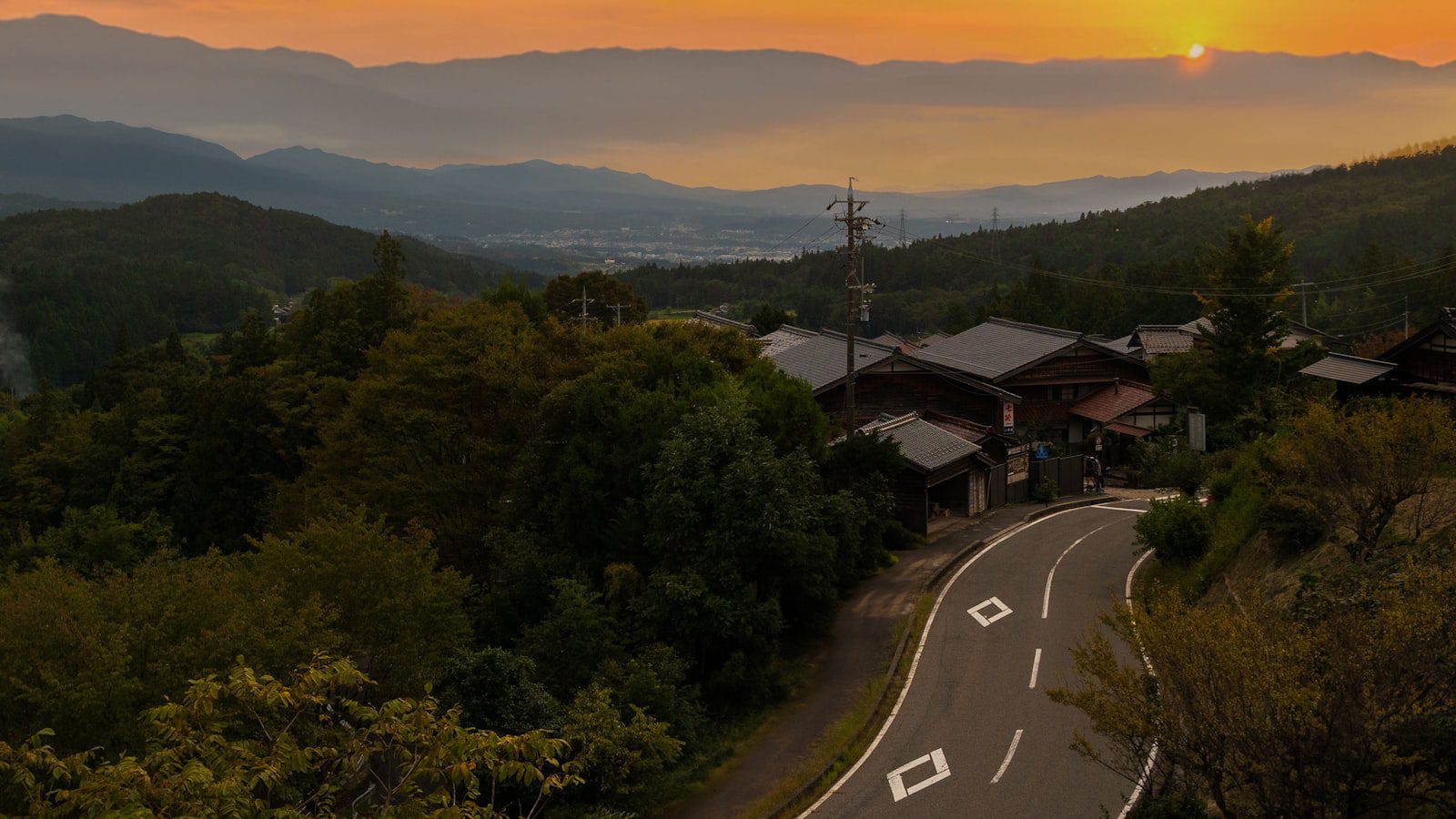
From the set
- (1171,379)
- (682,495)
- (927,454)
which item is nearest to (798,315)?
(1171,379)

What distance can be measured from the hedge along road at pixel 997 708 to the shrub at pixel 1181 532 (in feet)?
4.07

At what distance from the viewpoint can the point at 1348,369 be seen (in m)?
27.8

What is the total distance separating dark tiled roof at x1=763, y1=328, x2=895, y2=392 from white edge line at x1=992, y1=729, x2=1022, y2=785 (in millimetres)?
20358

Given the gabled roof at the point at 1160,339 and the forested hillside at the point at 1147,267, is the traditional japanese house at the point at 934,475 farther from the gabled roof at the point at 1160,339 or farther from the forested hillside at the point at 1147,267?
the forested hillside at the point at 1147,267

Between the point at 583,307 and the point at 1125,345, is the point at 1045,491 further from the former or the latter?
the point at 583,307

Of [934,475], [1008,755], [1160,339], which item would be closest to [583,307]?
[934,475]

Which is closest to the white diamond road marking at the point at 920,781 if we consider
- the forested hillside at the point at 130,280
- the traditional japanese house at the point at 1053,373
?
the traditional japanese house at the point at 1053,373

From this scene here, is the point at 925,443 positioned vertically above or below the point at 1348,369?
below

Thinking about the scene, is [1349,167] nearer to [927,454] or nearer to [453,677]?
[927,454]

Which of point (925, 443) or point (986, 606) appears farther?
point (925, 443)

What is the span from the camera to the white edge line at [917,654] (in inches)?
620

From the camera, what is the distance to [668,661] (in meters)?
19.0

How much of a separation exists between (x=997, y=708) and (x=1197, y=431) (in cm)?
2087

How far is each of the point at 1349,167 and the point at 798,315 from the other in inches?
3158
